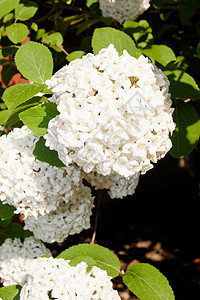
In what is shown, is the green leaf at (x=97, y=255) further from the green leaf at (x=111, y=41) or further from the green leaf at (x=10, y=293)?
the green leaf at (x=111, y=41)

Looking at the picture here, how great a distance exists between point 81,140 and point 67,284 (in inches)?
23.2

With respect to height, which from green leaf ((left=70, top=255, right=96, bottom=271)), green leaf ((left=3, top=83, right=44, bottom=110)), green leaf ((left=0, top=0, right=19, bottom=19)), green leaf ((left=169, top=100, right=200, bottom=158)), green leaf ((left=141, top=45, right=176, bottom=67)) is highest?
green leaf ((left=0, top=0, right=19, bottom=19))

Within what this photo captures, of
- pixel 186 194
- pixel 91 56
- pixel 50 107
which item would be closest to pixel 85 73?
pixel 91 56

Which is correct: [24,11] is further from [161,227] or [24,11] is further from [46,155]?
[161,227]

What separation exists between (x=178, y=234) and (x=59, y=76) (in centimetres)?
363

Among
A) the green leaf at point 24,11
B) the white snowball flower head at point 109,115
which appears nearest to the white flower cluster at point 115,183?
the white snowball flower head at point 109,115

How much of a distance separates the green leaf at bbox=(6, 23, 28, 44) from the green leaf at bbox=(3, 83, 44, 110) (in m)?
0.89

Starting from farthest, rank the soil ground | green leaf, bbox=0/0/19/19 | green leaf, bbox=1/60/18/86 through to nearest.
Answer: the soil ground < green leaf, bbox=1/60/18/86 < green leaf, bbox=0/0/19/19

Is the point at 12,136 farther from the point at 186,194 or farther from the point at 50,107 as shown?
the point at 186,194

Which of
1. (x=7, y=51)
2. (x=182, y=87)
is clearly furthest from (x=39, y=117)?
(x=7, y=51)

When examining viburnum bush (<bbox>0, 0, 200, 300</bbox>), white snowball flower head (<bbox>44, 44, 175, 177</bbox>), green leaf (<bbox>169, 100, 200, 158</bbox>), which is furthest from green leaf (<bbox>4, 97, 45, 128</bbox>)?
green leaf (<bbox>169, 100, 200, 158</bbox>)

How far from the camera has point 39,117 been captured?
4.47ft

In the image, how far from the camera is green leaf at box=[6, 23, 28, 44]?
227 centimetres

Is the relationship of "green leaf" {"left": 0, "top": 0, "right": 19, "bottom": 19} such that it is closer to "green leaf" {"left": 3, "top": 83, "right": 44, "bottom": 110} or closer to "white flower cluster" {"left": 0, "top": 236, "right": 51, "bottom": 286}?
"green leaf" {"left": 3, "top": 83, "right": 44, "bottom": 110}
